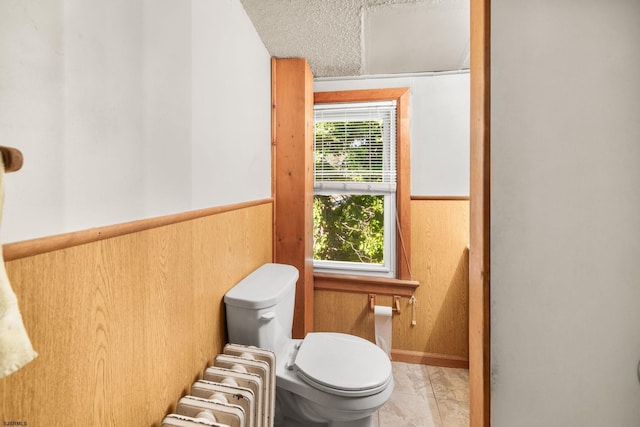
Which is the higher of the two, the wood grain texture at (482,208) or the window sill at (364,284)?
the wood grain texture at (482,208)

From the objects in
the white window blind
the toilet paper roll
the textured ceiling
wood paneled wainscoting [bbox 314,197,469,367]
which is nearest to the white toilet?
the toilet paper roll

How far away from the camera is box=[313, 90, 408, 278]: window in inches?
86.5

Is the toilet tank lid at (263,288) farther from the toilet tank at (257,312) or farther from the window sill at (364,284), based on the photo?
the window sill at (364,284)

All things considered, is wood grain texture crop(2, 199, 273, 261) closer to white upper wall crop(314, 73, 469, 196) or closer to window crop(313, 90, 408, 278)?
window crop(313, 90, 408, 278)

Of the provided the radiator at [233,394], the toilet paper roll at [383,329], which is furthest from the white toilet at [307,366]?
the toilet paper roll at [383,329]

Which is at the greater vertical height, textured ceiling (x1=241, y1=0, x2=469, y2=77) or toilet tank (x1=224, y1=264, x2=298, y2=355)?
textured ceiling (x1=241, y1=0, x2=469, y2=77)

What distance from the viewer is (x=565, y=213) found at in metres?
0.71

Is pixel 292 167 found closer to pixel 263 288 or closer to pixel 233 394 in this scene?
pixel 263 288

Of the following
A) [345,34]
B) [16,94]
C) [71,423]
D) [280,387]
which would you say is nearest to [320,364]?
[280,387]

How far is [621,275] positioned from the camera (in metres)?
0.69

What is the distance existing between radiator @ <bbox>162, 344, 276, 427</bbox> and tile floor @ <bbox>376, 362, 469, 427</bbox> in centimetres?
94

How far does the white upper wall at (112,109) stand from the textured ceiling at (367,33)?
0.36m

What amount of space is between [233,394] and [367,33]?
178cm

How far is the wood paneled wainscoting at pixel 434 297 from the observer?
6.89 feet
